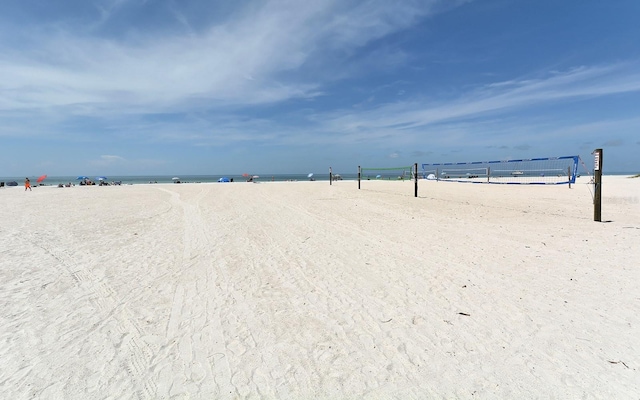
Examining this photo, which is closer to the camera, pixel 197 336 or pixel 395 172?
pixel 197 336

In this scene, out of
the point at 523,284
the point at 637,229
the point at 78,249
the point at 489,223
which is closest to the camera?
the point at 523,284

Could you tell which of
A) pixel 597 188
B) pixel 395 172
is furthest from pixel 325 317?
pixel 395 172

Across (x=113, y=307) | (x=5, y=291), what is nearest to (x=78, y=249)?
(x=5, y=291)

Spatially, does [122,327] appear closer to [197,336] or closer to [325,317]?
[197,336]

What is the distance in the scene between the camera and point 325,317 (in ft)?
11.9

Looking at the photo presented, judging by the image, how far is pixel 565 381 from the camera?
2477mm

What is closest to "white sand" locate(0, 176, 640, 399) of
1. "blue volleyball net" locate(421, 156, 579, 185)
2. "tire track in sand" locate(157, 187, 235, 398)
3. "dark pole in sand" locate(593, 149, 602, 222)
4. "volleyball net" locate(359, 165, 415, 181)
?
"tire track in sand" locate(157, 187, 235, 398)

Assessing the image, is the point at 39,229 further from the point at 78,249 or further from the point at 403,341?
the point at 403,341

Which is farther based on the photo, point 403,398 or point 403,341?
point 403,341

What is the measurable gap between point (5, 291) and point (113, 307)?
6.30ft

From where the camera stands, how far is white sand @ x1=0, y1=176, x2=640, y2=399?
8.31 ft

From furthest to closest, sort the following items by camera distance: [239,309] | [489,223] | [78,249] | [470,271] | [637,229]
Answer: [489,223], [637,229], [78,249], [470,271], [239,309]

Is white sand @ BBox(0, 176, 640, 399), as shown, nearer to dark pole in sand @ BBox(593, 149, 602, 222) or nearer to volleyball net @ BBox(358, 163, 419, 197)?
dark pole in sand @ BBox(593, 149, 602, 222)

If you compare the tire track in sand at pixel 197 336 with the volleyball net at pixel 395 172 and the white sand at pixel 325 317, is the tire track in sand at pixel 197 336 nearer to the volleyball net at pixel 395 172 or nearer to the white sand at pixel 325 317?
the white sand at pixel 325 317
